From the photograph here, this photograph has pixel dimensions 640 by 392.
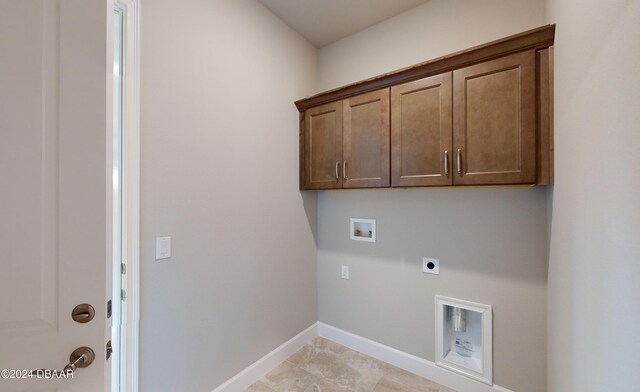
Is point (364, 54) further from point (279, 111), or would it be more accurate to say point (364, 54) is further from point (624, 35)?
point (624, 35)

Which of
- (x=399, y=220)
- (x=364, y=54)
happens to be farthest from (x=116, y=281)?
(x=364, y=54)

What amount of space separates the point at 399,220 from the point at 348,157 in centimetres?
68

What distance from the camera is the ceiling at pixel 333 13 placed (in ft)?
6.52

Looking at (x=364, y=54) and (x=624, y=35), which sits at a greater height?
(x=364, y=54)

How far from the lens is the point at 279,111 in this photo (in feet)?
7.22

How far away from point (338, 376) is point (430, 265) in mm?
1125

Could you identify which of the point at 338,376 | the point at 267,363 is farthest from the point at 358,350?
the point at 267,363

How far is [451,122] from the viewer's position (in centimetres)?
160

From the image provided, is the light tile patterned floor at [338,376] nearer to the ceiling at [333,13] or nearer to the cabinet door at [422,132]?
the cabinet door at [422,132]

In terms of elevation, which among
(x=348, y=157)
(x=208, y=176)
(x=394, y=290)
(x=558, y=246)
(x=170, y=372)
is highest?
(x=348, y=157)
